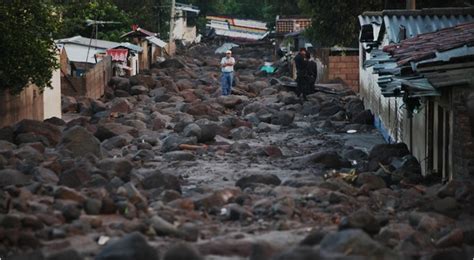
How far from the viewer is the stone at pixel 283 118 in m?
27.3

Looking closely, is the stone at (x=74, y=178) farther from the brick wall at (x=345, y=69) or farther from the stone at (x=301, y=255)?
the brick wall at (x=345, y=69)

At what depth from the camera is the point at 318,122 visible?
91.0ft

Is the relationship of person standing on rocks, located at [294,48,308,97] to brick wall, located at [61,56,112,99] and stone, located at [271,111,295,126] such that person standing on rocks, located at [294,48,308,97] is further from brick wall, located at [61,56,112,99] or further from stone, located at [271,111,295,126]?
brick wall, located at [61,56,112,99]

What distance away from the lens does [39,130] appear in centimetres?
2067

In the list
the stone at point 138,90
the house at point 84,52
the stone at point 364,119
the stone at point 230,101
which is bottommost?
the stone at point 364,119

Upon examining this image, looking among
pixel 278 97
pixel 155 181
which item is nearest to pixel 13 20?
pixel 155 181

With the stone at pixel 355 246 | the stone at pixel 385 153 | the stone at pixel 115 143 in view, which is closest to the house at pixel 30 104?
the stone at pixel 115 143

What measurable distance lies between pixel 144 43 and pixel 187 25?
124 ft

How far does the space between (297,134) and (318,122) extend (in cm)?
266

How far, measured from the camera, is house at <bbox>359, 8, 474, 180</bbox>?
13.9 metres

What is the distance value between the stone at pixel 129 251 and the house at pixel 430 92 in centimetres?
561

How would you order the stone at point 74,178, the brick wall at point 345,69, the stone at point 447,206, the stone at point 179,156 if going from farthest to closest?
the brick wall at point 345,69 → the stone at point 179,156 → the stone at point 74,178 → the stone at point 447,206

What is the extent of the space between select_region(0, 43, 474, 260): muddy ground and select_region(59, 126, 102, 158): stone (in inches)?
1.2

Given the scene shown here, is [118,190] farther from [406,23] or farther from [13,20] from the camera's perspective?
[406,23]
